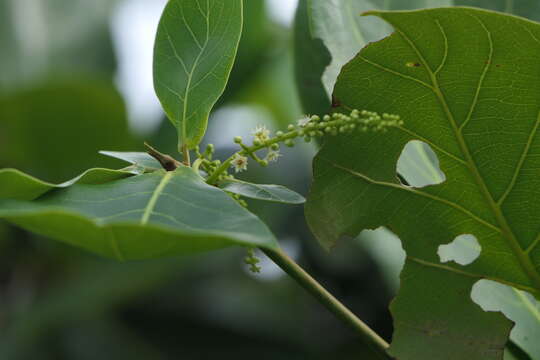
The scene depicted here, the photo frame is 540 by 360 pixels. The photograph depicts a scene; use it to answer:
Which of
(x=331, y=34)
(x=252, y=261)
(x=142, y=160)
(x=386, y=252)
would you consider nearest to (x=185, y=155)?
(x=142, y=160)

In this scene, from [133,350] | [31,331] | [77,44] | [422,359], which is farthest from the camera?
[77,44]

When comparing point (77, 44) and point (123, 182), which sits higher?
point (123, 182)

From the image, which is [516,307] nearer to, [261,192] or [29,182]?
[261,192]

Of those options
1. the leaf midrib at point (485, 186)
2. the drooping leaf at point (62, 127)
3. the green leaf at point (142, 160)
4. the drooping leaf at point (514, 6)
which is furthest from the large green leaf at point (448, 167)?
the drooping leaf at point (62, 127)

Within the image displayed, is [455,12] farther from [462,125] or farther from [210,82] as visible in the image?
[210,82]

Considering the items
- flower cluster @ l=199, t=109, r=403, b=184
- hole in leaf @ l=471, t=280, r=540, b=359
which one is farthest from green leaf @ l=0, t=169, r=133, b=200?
hole in leaf @ l=471, t=280, r=540, b=359

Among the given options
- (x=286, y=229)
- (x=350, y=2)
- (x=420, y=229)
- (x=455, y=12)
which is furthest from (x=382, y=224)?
(x=286, y=229)

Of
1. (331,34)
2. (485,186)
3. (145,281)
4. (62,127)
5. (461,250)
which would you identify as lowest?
(145,281)
